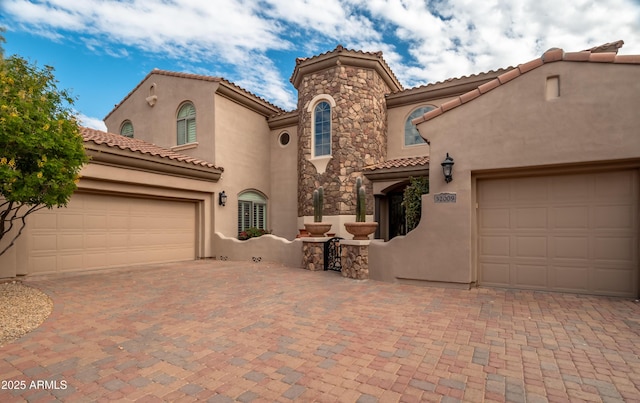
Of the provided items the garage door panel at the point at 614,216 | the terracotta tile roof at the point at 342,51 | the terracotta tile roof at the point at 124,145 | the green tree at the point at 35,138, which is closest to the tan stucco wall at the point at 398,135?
the terracotta tile roof at the point at 342,51

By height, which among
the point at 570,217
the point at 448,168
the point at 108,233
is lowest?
the point at 108,233

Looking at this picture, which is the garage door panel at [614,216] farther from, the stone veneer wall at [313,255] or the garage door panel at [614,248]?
the stone veneer wall at [313,255]

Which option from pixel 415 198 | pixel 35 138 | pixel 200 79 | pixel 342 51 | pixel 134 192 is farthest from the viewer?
pixel 200 79

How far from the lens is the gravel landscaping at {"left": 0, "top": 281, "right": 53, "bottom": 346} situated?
427cm

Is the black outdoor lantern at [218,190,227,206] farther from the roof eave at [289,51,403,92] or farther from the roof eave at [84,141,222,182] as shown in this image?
the roof eave at [289,51,403,92]

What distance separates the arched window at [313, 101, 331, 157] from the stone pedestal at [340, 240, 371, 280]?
5.83 metres

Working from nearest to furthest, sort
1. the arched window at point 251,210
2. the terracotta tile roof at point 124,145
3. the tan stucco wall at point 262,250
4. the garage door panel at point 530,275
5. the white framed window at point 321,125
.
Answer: the garage door panel at point 530,275
the terracotta tile roof at point 124,145
the tan stucco wall at point 262,250
the white framed window at point 321,125
the arched window at point 251,210

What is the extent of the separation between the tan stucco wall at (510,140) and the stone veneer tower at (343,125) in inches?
194

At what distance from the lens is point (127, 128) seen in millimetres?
15938

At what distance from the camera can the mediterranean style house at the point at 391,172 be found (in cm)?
618

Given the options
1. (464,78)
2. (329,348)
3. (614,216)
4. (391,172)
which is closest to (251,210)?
(391,172)

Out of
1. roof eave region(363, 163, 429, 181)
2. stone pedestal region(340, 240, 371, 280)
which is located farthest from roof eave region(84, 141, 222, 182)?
stone pedestal region(340, 240, 371, 280)

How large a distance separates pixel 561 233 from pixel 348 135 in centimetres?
806

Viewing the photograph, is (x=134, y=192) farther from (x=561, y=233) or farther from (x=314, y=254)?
(x=561, y=233)
